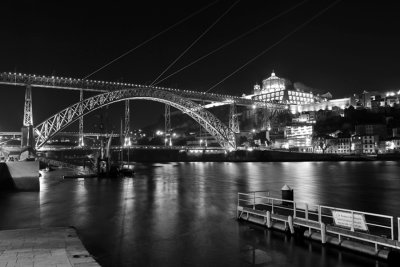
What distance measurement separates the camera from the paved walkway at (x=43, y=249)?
271 inches

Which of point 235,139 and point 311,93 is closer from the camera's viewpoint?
point 235,139

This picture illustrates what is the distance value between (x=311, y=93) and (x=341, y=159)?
3364 inches

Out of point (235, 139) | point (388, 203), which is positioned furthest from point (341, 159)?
point (388, 203)

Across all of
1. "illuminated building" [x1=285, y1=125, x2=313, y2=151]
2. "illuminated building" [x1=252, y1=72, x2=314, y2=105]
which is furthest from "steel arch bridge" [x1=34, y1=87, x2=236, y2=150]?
"illuminated building" [x1=252, y1=72, x2=314, y2=105]

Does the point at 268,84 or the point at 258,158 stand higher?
the point at 268,84

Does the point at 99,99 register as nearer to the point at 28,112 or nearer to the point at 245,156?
the point at 28,112

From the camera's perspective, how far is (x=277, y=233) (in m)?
11.0

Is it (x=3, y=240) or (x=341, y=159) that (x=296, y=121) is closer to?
(x=341, y=159)

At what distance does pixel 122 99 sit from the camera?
5959 centimetres

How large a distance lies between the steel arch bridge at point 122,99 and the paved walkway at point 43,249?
4365cm

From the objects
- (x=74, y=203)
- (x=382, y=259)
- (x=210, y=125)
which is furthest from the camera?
(x=210, y=125)

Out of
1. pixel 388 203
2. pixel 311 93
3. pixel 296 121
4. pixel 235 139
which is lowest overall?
pixel 388 203

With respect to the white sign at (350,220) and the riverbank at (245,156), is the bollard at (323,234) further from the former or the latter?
the riverbank at (245,156)

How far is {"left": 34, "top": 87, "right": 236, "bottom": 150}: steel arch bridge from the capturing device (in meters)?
52.0
